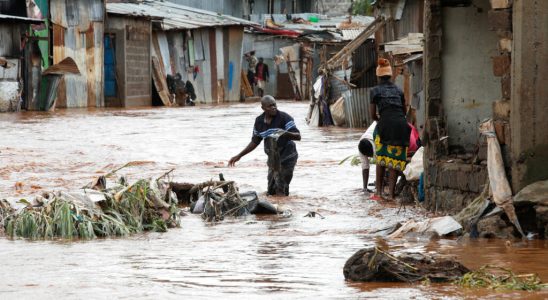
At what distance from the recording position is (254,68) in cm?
4447

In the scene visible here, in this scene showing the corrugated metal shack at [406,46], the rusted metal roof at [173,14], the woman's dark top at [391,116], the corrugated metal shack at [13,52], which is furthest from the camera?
the rusted metal roof at [173,14]

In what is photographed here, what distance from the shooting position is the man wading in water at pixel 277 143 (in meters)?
12.4

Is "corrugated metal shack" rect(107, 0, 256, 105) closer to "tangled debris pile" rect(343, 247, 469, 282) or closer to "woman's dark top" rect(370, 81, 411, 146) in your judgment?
"woman's dark top" rect(370, 81, 411, 146)

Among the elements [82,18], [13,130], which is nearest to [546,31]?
[13,130]

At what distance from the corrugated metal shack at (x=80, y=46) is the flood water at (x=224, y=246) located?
12946 millimetres

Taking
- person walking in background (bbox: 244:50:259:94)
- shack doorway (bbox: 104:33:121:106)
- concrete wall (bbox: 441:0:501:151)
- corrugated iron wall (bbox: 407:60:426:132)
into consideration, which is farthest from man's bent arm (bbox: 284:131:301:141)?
person walking in background (bbox: 244:50:259:94)

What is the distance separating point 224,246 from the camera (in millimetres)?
8977

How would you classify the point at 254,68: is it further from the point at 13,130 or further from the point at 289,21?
the point at 13,130

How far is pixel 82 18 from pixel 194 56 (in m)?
6.79

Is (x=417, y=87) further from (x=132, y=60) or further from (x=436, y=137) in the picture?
(x=132, y=60)

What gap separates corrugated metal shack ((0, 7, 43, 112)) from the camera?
2892 cm

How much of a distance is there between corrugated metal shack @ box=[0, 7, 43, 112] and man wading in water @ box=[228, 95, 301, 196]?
1720cm

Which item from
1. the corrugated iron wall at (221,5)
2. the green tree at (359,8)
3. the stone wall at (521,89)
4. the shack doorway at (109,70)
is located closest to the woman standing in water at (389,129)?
the stone wall at (521,89)

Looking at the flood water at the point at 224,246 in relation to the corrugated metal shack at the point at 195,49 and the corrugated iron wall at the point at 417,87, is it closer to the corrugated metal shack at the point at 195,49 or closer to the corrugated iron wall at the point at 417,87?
the corrugated iron wall at the point at 417,87
